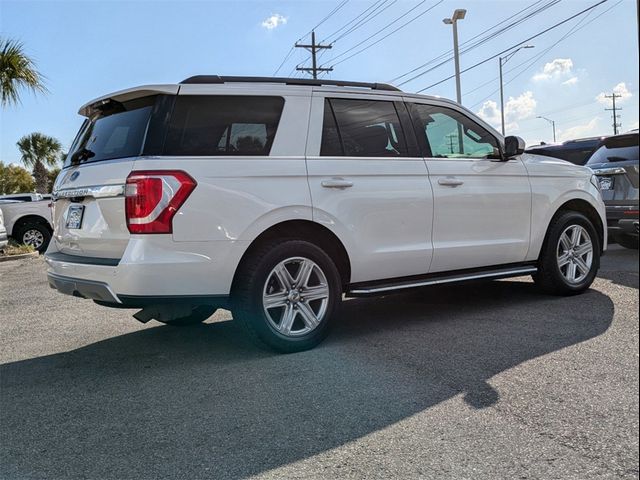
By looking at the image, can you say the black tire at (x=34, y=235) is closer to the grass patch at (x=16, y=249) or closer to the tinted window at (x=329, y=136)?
the grass patch at (x=16, y=249)

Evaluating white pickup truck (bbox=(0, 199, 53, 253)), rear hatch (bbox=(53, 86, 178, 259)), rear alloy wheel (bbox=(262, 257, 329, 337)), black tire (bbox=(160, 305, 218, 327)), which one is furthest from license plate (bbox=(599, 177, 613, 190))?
white pickup truck (bbox=(0, 199, 53, 253))

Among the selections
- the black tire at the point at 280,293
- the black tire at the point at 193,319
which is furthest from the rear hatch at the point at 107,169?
the black tire at the point at 193,319

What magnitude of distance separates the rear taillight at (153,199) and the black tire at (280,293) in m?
0.65

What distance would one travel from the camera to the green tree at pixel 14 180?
62.0 metres

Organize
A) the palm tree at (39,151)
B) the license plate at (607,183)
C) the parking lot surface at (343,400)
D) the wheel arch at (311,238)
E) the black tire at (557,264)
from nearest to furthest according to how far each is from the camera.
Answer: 1. the parking lot surface at (343,400)
2. the license plate at (607,183)
3. the wheel arch at (311,238)
4. the black tire at (557,264)
5. the palm tree at (39,151)

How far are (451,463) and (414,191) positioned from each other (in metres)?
2.53

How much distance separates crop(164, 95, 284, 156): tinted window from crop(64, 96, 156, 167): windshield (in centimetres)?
24

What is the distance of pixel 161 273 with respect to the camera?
371 centimetres

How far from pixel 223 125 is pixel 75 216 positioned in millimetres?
1298

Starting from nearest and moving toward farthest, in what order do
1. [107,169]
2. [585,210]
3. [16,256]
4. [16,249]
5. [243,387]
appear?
1. [243,387]
2. [107,169]
3. [585,210]
4. [16,256]
5. [16,249]

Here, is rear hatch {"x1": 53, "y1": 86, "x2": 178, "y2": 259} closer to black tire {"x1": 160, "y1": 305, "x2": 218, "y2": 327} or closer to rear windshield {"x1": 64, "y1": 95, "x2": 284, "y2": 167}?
rear windshield {"x1": 64, "y1": 95, "x2": 284, "y2": 167}

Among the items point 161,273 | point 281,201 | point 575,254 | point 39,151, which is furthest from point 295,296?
point 39,151

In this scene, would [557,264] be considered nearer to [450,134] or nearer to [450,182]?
[450,182]

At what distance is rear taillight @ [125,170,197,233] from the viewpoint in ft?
12.1
